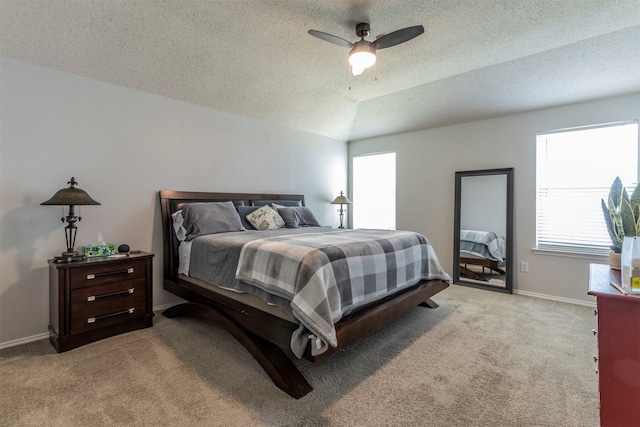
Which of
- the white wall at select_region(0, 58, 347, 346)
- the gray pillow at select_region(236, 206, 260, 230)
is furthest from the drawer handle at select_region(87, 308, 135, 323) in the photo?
the gray pillow at select_region(236, 206, 260, 230)

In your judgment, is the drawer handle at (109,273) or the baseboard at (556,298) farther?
the baseboard at (556,298)

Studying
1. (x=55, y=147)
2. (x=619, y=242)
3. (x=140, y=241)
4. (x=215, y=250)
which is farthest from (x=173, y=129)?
(x=619, y=242)

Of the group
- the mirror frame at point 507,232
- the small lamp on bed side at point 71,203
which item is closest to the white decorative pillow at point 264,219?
the small lamp on bed side at point 71,203

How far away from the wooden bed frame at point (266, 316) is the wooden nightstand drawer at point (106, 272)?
441mm

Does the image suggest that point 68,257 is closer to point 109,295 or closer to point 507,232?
point 109,295

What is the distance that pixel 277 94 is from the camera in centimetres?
384

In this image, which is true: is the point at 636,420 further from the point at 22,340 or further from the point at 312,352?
the point at 22,340

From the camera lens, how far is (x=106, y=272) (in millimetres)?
2551

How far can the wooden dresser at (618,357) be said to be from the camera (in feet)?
3.76

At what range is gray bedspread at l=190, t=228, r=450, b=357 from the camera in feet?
5.87

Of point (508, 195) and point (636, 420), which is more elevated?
point (508, 195)

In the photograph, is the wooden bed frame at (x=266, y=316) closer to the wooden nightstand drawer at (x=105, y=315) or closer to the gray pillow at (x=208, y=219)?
the gray pillow at (x=208, y=219)

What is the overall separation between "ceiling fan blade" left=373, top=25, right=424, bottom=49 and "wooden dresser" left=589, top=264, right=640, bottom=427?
188 cm

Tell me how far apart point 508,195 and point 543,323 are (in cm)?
167
